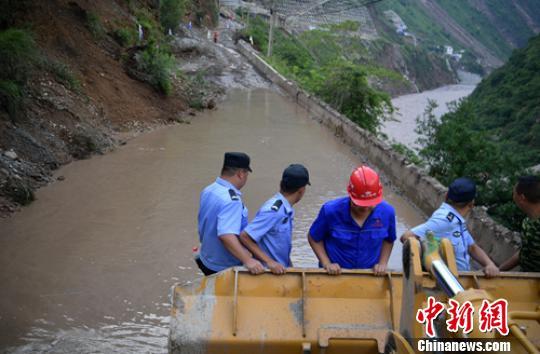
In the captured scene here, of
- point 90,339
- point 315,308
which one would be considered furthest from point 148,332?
point 315,308

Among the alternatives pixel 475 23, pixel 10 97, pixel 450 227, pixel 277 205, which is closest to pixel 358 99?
pixel 10 97

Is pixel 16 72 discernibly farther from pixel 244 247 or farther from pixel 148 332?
pixel 244 247

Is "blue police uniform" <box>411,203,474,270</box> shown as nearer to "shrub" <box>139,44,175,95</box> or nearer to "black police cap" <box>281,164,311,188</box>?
"black police cap" <box>281,164,311,188</box>

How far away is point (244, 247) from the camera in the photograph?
4.14m

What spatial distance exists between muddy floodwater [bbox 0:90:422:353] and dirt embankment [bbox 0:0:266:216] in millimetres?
414

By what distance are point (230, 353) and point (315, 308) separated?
64 cm

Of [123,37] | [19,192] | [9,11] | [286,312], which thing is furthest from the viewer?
[123,37]

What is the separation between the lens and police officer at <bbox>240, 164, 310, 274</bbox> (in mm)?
4047

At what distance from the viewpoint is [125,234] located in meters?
7.98

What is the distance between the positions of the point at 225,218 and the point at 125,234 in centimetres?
425

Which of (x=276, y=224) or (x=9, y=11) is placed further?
(x=9, y=11)

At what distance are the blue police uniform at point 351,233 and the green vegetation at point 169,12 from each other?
22635mm

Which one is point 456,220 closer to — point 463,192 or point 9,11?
point 463,192

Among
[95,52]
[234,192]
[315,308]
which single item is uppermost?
[95,52]
